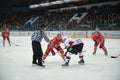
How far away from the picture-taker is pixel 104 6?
19344mm

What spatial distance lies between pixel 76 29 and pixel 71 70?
11818 millimetres

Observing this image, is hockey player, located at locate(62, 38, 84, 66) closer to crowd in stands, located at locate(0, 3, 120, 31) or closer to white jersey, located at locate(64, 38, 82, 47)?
white jersey, located at locate(64, 38, 82, 47)

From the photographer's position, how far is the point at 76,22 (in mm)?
18406

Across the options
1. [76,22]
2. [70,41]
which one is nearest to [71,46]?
[70,41]

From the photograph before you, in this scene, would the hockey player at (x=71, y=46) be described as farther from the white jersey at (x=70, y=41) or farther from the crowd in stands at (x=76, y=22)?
the crowd in stands at (x=76, y=22)

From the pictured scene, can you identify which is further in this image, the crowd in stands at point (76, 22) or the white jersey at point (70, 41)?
the crowd in stands at point (76, 22)

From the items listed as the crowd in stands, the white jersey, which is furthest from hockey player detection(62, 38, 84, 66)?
the crowd in stands

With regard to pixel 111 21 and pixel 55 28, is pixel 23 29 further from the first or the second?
pixel 111 21

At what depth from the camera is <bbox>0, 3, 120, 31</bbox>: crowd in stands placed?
1601 cm

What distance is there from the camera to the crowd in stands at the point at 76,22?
16.0 m

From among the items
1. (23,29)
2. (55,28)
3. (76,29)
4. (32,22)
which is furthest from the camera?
(32,22)

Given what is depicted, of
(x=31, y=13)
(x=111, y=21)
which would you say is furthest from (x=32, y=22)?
(x=111, y=21)

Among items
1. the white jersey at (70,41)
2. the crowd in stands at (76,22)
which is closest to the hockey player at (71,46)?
the white jersey at (70,41)

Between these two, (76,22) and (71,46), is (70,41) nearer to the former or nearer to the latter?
(71,46)
